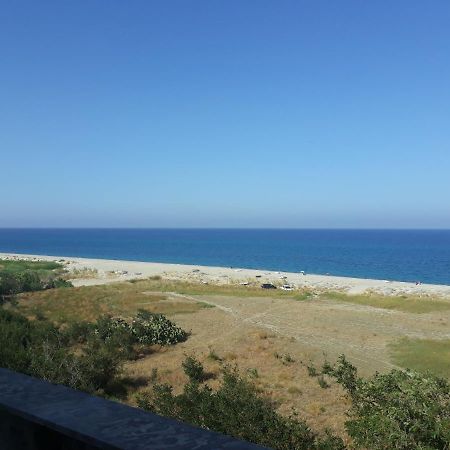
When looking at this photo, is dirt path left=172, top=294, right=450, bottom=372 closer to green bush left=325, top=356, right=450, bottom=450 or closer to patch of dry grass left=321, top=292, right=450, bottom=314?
patch of dry grass left=321, top=292, right=450, bottom=314

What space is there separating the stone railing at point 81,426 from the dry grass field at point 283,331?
1303 cm

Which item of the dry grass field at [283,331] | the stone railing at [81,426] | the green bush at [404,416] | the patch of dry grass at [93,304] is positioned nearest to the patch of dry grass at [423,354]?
the dry grass field at [283,331]

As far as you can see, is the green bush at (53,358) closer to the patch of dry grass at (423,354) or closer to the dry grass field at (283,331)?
the dry grass field at (283,331)

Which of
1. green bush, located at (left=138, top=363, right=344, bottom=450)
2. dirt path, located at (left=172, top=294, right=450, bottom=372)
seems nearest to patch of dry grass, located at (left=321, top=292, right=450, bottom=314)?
dirt path, located at (left=172, top=294, right=450, bottom=372)

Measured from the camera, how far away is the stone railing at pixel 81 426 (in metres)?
2.00

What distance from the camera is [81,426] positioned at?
2.13 meters

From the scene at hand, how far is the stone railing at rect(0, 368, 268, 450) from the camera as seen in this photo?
2.00 meters

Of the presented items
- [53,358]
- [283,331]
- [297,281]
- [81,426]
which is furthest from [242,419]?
[297,281]

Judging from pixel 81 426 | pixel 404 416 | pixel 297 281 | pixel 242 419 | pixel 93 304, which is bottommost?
pixel 297 281

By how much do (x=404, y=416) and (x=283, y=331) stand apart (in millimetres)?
21429

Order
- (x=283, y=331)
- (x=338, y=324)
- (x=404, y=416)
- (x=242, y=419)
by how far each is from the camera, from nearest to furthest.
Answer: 1. (x=404, y=416)
2. (x=242, y=419)
3. (x=283, y=331)
4. (x=338, y=324)

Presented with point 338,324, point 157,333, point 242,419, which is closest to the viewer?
point 242,419

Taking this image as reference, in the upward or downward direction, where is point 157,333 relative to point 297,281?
upward

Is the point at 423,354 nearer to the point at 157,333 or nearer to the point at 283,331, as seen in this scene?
the point at 283,331
